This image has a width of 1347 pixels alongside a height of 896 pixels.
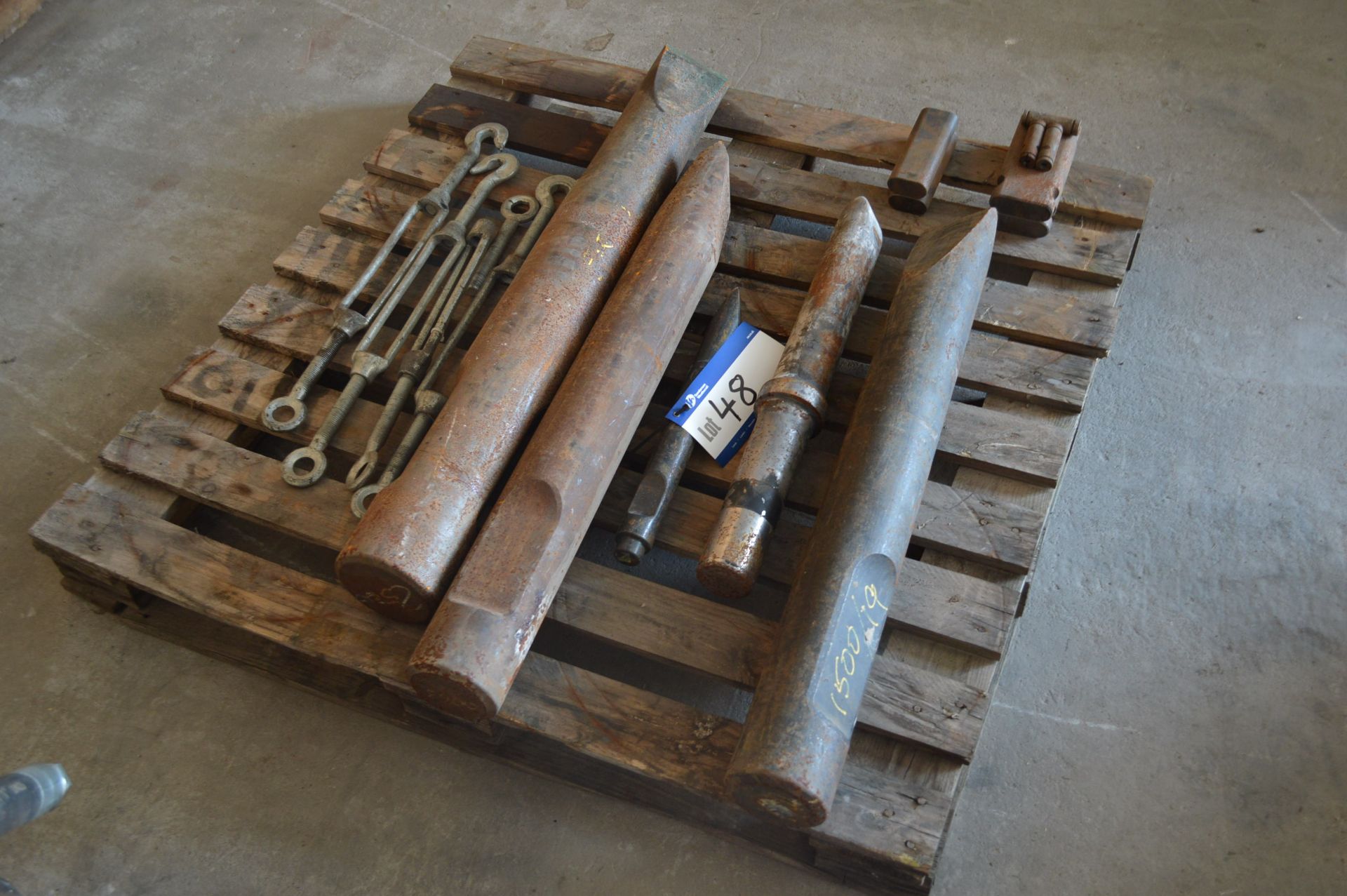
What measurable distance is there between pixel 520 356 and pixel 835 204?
115 cm

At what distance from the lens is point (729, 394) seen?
2600 mm

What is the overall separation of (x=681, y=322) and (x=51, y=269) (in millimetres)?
2129

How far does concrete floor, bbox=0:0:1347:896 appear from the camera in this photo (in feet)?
7.80

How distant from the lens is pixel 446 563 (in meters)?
2.22

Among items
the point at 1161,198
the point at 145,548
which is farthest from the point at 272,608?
the point at 1161,198

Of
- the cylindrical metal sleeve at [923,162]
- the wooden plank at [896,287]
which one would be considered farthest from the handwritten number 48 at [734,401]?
the cylindrical metal sleeve at [923,162]

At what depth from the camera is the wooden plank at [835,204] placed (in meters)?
2.92

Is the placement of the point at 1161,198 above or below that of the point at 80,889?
above

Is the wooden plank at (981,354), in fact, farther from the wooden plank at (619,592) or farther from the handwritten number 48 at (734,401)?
the wooden plank at (619,592)

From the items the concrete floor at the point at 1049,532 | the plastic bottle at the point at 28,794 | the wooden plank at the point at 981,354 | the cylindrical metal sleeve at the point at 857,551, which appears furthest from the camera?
the wooden plank at the point at 981,354

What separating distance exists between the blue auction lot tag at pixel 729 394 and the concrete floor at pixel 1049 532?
34.3 inches

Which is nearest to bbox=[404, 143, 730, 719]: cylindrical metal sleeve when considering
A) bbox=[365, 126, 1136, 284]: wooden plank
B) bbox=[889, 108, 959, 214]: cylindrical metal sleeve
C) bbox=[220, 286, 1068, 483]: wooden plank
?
bbox=[220, 286, 1068, 483]: wooden plank

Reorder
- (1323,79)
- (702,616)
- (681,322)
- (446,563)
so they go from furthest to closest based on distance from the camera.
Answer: (1323,79), (681,322), (702,616), (446,563)

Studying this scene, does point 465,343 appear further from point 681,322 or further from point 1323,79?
point 1323,79
